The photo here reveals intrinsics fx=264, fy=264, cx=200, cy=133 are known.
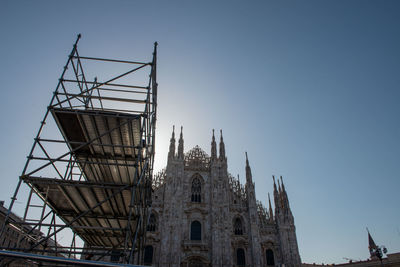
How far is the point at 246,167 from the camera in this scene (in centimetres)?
3094

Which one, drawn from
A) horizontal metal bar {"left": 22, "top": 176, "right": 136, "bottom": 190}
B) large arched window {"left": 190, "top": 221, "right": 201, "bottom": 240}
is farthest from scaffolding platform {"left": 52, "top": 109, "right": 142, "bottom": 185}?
large arched window {"left": 190, "top": 221, "right": 201, "bottom": 240}

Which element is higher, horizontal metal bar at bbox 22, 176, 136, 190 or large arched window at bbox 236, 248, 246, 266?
horizontal metal bar at bbox 22, 176, 136, 190

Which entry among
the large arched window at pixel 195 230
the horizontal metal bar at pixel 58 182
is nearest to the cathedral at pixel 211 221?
the large arched window at pixel 195 230

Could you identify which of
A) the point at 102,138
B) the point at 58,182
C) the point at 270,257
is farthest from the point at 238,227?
the point at 58,182

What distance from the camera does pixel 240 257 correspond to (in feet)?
86.3

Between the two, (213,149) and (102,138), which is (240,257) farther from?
(102,138)

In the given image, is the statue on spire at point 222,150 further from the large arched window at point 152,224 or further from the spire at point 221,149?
the large arched window at point 152,224

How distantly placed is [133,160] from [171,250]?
684 inches

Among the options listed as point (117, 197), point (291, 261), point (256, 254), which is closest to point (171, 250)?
point (256, 254)

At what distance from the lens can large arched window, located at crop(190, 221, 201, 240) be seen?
2673cm

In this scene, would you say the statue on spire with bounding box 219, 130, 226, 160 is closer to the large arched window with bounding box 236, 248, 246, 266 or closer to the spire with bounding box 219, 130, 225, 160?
the spire with bounding box 219, 130, 225, 160

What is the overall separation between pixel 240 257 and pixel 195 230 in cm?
515

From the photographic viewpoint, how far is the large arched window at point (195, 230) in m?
26.7

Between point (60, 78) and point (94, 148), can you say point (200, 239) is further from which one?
point (60, 78)
